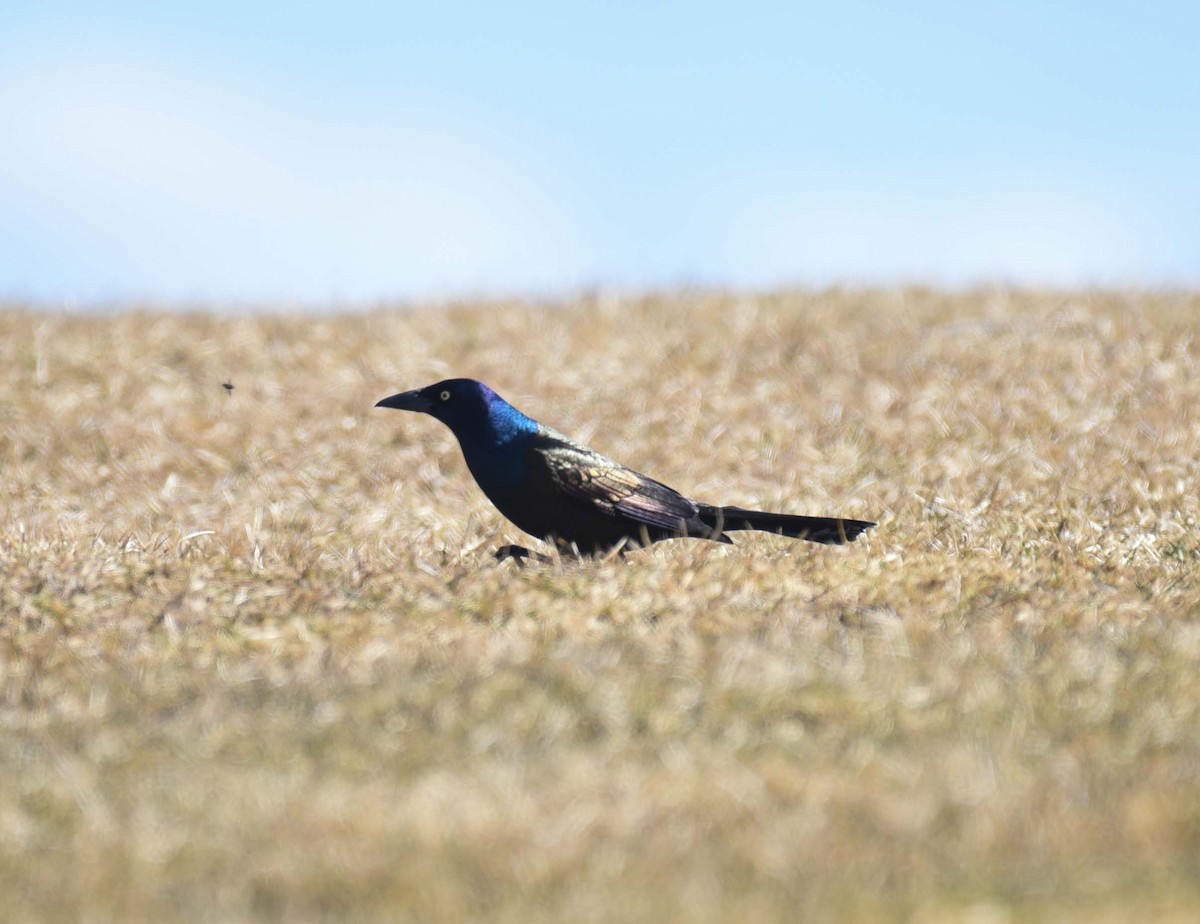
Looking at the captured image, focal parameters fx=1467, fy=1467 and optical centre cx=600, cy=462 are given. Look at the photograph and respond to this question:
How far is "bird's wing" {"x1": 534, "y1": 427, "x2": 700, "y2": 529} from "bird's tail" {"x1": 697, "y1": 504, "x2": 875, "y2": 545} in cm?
22

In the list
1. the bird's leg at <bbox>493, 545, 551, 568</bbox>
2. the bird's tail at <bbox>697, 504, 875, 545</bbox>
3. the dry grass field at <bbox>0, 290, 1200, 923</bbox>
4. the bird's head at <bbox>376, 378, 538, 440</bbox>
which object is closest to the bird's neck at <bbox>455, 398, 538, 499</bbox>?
the bird's head at <bbox>376, 378, 538, 440</bbox>

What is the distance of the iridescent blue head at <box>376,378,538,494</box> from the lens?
24.6 ft

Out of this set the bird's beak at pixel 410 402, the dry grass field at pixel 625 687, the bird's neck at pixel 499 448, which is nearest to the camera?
the dry grass field at pixel 625 687

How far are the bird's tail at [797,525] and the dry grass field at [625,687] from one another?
0.15 metres

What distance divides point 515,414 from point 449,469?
13.5 feet

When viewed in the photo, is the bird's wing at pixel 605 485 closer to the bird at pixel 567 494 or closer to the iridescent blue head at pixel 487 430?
the bird at pixel 567 494

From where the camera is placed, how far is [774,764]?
4.86 meters

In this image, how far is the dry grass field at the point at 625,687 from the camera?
424 centimetres

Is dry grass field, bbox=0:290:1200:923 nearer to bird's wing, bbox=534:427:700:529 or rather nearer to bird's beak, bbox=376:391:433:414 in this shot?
bird's wing, bbox=534:427:700:529

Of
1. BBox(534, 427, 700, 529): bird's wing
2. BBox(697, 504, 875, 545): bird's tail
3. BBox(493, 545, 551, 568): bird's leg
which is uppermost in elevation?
BBox(534, 427, 700, 529): bird's wing

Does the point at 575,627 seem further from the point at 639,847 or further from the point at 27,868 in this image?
the point at 27,868

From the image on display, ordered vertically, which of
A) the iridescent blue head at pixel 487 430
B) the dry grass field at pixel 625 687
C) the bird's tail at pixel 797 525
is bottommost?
the dry grass field at pixel 625 687

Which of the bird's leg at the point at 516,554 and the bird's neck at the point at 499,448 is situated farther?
the bird's neck at the point at 499,448

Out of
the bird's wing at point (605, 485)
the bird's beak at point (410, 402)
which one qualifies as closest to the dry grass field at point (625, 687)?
the bird's wing at point (605, 485)
